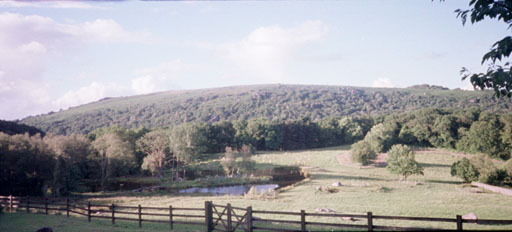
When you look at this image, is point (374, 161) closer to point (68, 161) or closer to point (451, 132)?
point (451, 132)

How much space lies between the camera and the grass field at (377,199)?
21.6m

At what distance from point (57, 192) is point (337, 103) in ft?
545

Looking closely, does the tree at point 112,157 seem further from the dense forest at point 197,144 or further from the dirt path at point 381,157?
the dirt path at point 381,157

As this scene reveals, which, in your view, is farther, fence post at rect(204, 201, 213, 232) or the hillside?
the hillside

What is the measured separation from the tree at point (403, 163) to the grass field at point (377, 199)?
4.86 ft

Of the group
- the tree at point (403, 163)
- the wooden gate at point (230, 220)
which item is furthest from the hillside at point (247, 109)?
the wooden gate at point (230, 220)

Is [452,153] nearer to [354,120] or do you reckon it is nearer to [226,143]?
[354,120]

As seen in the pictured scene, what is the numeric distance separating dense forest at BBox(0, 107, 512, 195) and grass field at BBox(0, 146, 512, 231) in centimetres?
692

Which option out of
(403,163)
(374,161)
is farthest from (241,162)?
(403,163)

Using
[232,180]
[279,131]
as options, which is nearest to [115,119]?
[279,131]

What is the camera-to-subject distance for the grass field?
2164 cm

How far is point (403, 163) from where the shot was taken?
141 ft

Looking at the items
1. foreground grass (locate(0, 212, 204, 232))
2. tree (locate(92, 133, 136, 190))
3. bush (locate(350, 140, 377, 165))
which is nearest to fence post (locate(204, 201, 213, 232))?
foreground grass (locate(0, 212, 204, 232))

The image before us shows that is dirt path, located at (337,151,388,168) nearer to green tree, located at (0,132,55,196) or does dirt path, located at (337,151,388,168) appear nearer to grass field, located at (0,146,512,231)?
grass field, located at (0,146,512,231)
